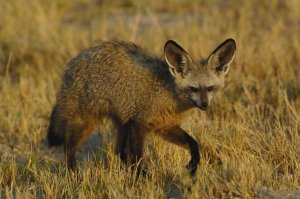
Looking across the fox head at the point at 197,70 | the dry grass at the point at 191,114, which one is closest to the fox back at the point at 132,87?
the fox head at the point at 197,70

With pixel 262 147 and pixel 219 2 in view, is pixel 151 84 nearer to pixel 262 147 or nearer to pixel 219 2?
pixel 262 147

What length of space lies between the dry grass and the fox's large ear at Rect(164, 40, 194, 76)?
0.91 m

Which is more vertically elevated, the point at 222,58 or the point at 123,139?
the point at 222,58

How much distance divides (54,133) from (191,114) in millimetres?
1868

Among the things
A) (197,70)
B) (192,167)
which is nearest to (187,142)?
(192,167)

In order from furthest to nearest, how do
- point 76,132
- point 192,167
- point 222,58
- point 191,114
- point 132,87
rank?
point 191,114, point 76,132, point 132,87, point 222,58, point 192,167

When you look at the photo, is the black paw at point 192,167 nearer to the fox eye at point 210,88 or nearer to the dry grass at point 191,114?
the dry grass at point 191,114

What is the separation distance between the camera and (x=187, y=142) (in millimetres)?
7266

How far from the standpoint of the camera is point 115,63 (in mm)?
7738

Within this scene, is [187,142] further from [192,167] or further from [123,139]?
[123,139]

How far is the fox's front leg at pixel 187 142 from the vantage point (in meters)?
7.13

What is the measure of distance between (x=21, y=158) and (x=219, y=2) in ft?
27.7

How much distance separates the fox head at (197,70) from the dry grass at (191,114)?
0.70 meters

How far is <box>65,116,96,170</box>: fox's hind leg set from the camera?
7.75 m
